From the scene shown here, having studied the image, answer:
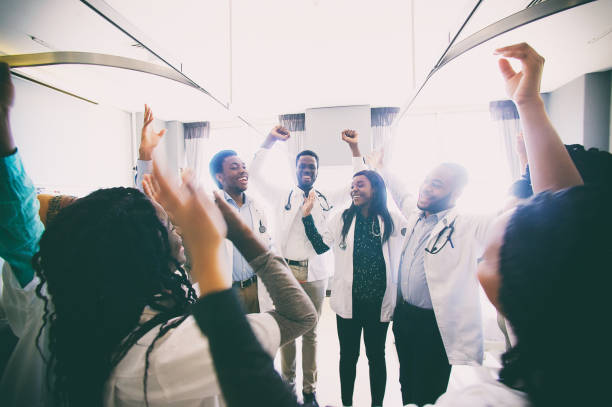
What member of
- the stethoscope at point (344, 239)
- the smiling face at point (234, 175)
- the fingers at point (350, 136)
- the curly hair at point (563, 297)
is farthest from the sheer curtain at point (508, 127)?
the curly hair at point (563, 297)

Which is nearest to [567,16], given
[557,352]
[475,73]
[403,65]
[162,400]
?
[475,73]

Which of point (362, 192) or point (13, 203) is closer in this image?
point (13, 203)

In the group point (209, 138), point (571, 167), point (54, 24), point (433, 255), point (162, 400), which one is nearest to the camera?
point (162, 400)

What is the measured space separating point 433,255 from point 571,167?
0.87 meters

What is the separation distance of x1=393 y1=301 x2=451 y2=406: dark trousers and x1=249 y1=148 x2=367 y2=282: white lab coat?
77cm

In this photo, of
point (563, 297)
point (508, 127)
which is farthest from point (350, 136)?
point (508, 127)

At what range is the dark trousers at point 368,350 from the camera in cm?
164

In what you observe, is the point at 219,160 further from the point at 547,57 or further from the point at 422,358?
the point at 547,57

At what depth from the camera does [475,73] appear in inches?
140

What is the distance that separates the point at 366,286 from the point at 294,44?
9.37ft

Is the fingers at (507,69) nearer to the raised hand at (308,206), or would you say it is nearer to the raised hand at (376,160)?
the raised hand at (376,160)

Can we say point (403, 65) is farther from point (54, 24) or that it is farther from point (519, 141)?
point (54, 24)

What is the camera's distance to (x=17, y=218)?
0.75m

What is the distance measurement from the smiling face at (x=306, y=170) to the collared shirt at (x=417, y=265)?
3.41ft
